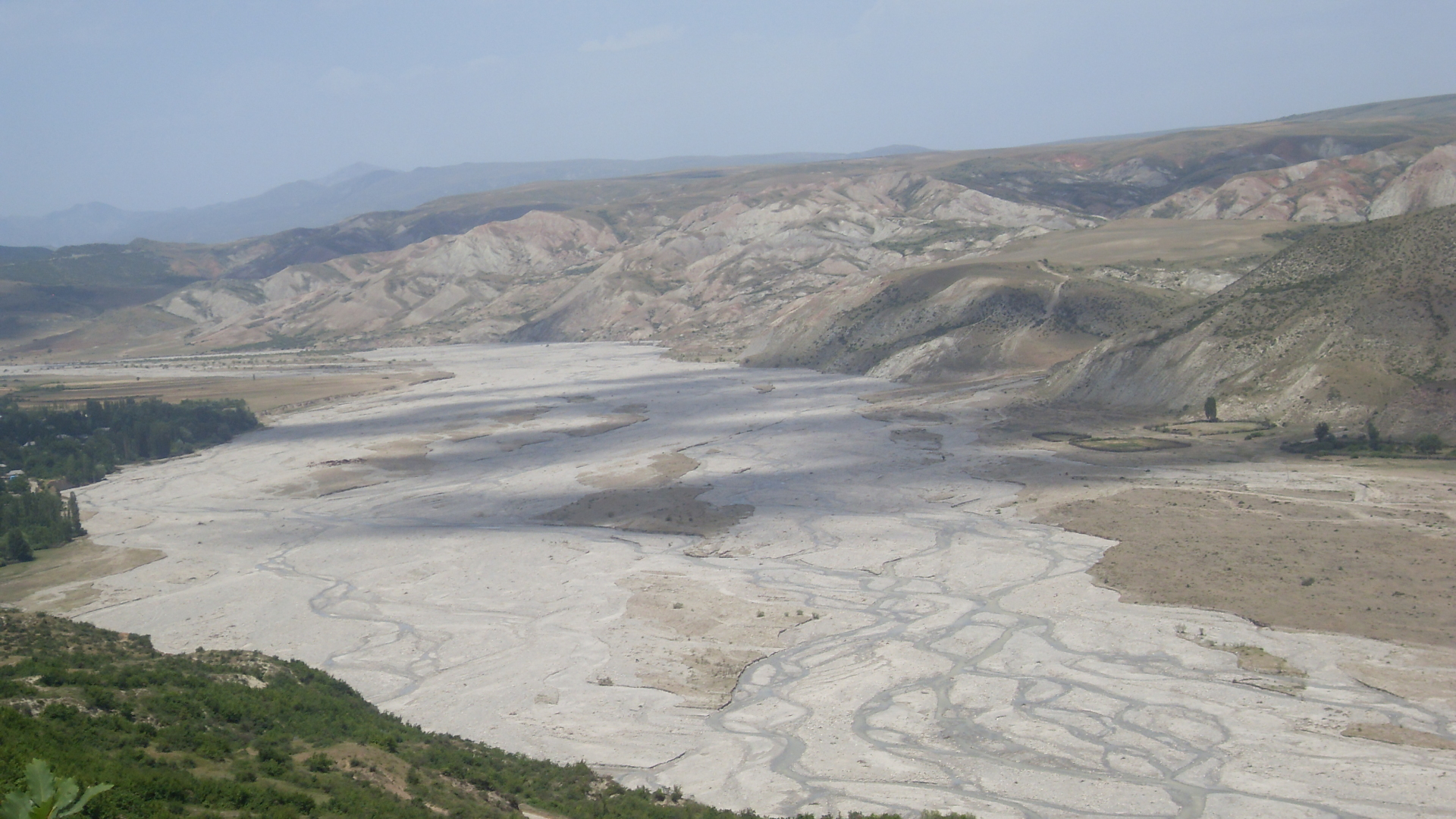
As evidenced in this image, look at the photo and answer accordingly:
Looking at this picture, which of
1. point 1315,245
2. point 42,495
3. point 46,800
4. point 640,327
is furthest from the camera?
point 640,327

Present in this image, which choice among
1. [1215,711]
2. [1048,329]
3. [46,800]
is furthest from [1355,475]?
[46,800]

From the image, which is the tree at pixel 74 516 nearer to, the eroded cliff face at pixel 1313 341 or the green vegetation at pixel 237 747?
the green vegetation at pixel 237 747

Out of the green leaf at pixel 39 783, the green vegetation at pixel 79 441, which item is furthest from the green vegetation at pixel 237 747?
the green vegetation at pixel 79 441

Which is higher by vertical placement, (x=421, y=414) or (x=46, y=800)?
(x=46, y=800)

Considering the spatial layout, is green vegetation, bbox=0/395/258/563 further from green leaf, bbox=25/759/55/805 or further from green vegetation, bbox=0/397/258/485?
green leaf, bbox=25/759/55/805

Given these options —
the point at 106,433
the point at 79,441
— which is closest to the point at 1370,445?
the point at 79,441

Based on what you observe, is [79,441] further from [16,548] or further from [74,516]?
[16,548]

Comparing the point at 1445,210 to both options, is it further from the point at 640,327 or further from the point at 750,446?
the point at 640,327
